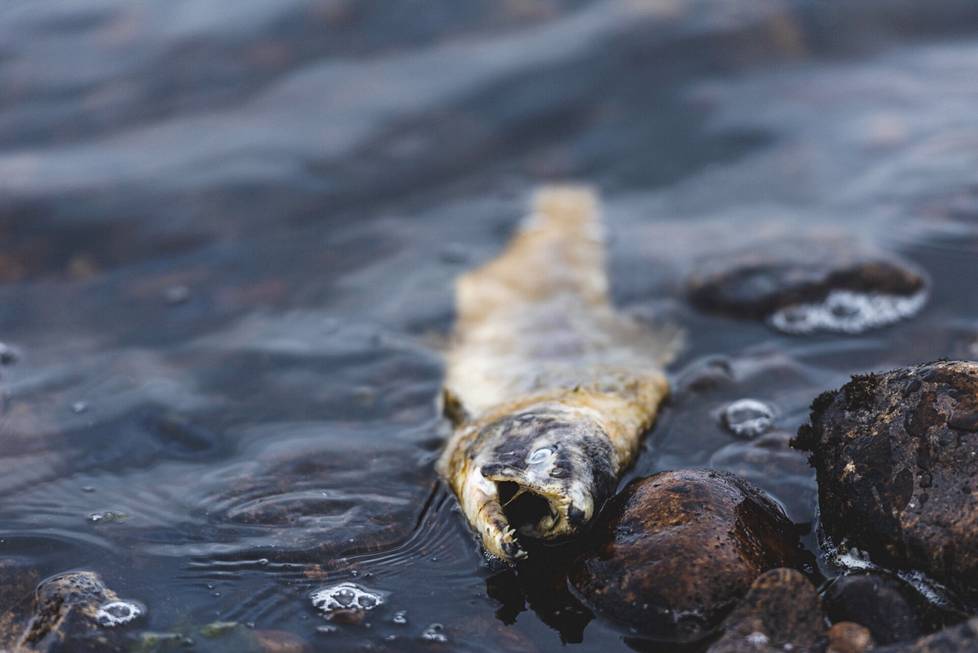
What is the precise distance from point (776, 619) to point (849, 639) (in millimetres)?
210

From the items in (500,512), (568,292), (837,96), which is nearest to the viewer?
(500,512)

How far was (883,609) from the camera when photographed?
3.08 m

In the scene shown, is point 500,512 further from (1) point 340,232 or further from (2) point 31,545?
(1) point 340,232

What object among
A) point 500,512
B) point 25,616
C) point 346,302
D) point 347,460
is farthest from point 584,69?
point 25,616

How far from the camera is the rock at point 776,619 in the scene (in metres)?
2.95

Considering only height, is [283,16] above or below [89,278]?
above

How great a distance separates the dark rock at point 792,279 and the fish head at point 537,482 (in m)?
1.94

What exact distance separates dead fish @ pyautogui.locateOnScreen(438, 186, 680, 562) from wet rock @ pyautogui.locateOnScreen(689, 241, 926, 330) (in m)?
0.44

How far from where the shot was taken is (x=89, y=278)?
641 centimetres

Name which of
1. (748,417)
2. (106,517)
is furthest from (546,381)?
(106,517)

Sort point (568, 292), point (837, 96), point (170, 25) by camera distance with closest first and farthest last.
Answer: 1. point (568, 292)
2. point (837, 96)
3. point (170, 25)

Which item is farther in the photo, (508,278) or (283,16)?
(283,16)

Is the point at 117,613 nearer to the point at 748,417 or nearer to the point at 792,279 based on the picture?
the point at 748,417

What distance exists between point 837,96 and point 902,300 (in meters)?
3.17
